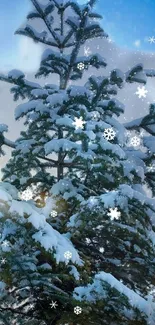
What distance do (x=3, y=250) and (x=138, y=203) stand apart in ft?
7.07

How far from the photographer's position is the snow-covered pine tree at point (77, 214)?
15.9 feet

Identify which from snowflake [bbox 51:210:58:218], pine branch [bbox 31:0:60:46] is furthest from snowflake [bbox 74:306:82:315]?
pine branch [bbox 31:0:60:46]

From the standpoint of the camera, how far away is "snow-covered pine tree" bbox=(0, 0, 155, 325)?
191 inches

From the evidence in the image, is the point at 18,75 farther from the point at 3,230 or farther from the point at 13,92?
the point at 3,230

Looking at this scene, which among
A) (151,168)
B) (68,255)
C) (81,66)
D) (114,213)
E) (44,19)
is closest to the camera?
(68,255)

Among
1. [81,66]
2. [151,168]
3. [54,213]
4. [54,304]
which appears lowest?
[54,304]

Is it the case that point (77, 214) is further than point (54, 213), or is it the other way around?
point (54, 213)

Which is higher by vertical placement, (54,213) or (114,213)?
(114,213)

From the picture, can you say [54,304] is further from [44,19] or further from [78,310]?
[44,19]

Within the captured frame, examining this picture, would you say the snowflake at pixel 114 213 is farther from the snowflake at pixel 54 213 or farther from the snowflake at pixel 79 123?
the snowflake at pixel 79 123

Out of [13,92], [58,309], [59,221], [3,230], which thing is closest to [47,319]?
[58,309]

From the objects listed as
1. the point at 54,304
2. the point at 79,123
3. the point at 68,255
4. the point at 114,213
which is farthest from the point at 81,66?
the point at 54,304

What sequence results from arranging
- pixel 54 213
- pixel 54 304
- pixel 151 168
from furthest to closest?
1. pixel 151 168
2. pixel 54 213
3. pixel 54 304

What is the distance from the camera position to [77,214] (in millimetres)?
5867
